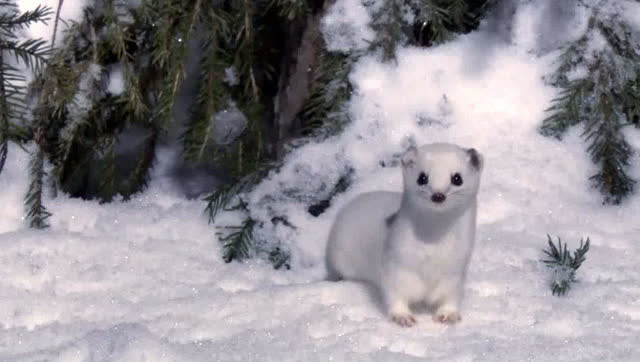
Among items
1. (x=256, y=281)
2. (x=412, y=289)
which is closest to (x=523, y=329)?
(x=412, y=289)

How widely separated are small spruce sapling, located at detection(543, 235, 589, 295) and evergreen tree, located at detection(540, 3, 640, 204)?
1.85 feet

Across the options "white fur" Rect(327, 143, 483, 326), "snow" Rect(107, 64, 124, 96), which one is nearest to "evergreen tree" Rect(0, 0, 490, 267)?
"snow" Rect(107, 64, 124, 96)

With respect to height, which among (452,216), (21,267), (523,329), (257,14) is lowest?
(21,267)

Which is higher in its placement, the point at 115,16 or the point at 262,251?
the point at 115,16

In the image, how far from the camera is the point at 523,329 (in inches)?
116

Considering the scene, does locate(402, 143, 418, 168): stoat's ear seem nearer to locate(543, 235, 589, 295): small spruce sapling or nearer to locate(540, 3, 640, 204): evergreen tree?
locate(543, 235, 589, 295): small spruce sapling

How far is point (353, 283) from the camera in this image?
10.7 ft

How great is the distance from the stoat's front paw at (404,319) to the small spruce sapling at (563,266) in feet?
1.65

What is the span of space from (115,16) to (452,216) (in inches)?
57.7

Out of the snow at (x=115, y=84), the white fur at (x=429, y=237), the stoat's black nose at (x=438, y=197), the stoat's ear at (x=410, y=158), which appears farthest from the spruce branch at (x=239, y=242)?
the stoat's black nose at (x=438, y=197)

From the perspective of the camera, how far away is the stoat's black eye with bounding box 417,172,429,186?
2.82 m

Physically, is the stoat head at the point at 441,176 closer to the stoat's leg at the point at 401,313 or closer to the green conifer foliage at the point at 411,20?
the stoat's leg at the point at 401,313

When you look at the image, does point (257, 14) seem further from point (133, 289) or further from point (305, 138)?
point (133, 289)

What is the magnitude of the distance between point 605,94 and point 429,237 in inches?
44.5
